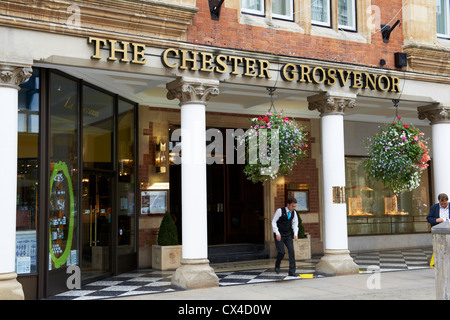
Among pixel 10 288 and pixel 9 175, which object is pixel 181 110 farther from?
pixel 10 288

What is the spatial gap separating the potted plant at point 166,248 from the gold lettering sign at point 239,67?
153 inches

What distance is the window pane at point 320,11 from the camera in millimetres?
10945

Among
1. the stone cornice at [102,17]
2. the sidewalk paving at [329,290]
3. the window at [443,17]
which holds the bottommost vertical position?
the sidewalk paving at [329,290]

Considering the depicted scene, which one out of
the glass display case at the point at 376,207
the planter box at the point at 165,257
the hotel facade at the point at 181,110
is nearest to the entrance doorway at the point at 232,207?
the hotel facade at the point at 181,110

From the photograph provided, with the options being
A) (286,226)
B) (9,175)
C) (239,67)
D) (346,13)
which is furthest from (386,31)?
(9,175)

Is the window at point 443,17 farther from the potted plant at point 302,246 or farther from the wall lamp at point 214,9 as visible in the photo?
the wall lamp at point 214,9

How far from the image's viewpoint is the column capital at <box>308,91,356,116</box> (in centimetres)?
1053

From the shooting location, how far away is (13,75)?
7.70 metres

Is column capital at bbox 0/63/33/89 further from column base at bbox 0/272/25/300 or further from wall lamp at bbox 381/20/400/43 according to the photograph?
wall lamp at bbox 381/20/400/43

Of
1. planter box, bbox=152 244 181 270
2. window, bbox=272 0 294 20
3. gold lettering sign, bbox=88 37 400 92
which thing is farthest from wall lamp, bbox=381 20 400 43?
planter box, bbox=152 244 181 270

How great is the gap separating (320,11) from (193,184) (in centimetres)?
483

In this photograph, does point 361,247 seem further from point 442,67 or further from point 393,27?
point 393,27
